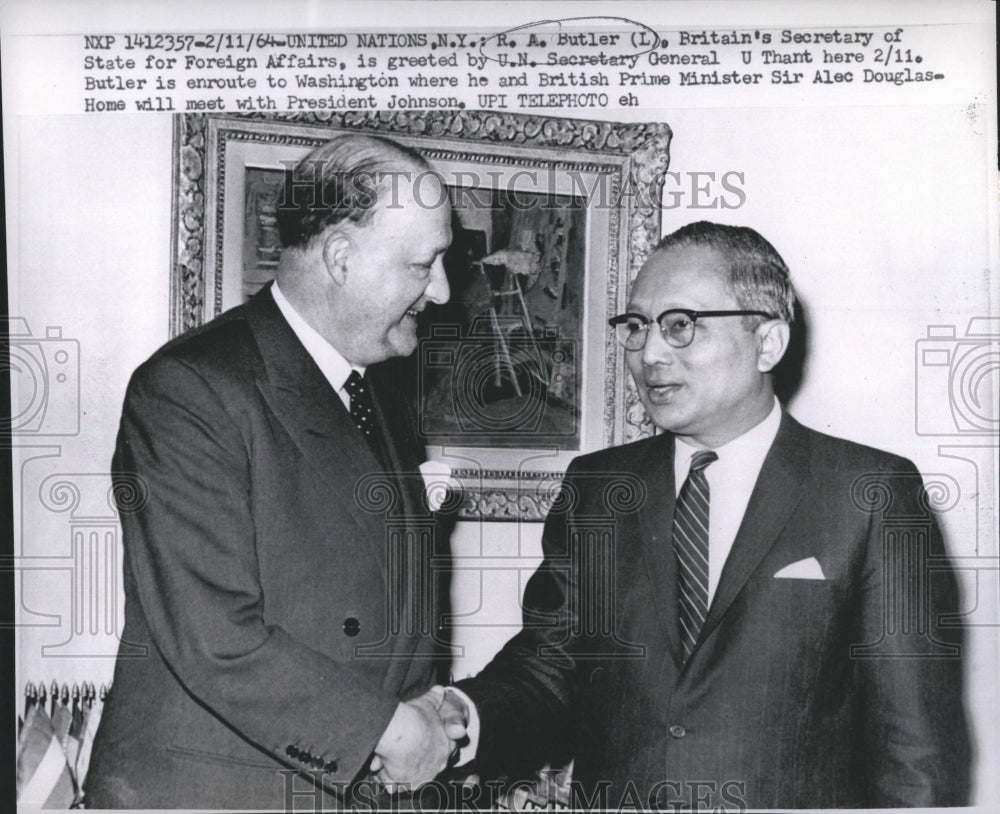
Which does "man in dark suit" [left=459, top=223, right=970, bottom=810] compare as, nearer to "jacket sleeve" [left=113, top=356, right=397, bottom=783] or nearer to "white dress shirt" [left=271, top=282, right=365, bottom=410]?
"jacket sleeve" [left=113, top=356, right=397, bottom=783]

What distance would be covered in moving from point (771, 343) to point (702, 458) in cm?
25

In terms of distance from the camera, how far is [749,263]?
77.4 inches

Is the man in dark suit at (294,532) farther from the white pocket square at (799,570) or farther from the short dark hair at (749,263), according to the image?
the white pocket square at (799,570)

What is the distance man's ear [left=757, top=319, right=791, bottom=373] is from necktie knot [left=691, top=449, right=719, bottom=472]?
18cm

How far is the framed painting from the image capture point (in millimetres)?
1982

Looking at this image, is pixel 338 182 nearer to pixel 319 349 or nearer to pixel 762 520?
pixel 319 349

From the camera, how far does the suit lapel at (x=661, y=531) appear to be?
1927 millimetres

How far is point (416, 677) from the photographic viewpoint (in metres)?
1.94

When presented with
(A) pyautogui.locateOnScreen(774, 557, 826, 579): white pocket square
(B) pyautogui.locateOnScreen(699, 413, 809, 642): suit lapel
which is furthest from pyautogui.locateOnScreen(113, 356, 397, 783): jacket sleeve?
(A) pyautogui.locateOnScreen(774, 557, 826, 579): white pocket square

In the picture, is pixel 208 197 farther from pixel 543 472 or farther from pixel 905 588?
pixel 905 588

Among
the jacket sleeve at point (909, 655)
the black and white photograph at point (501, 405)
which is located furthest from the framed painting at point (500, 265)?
the jacket sleeve at point (909, 655)

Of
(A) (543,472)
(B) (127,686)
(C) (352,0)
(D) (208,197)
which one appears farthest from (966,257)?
(B) (127,686)

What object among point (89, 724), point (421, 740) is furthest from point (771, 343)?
point (89, 724)

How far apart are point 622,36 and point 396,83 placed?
1.46ft
